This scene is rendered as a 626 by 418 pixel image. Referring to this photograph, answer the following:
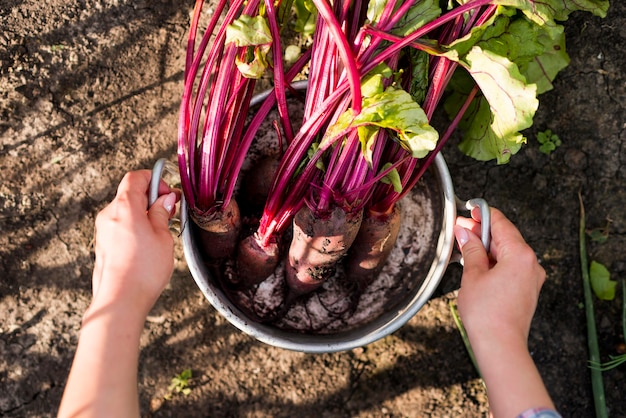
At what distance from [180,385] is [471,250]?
1203mm

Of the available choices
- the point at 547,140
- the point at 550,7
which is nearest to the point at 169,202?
the point at 550,7

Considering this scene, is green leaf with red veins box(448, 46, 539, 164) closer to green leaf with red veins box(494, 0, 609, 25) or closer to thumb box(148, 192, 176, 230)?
green leaf with red veins box(494, 0, 609, 25)

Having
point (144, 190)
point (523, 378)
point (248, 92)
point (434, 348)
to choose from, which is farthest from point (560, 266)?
point (144, 190)

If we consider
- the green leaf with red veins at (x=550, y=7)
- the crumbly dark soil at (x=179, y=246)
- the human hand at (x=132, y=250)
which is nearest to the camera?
the green leaf with red veins at (x=550, y=7)

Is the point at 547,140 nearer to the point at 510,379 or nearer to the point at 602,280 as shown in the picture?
the point at 602,280

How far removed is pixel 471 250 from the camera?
4.95 feet

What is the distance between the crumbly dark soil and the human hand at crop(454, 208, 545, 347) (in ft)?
2.07

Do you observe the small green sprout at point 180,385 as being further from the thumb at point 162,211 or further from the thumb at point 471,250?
the thumb at point 471,250

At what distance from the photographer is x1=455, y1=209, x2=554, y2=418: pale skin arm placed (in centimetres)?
136

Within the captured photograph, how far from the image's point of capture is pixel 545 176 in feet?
6.99

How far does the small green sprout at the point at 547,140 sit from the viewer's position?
2.12 meters

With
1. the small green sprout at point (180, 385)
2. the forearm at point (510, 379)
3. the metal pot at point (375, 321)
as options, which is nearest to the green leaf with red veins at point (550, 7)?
the metal pot at point (375, 321)

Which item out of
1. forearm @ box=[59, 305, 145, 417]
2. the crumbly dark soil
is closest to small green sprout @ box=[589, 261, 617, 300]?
the crumbly dark soil

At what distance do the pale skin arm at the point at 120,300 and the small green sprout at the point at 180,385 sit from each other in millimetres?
693
